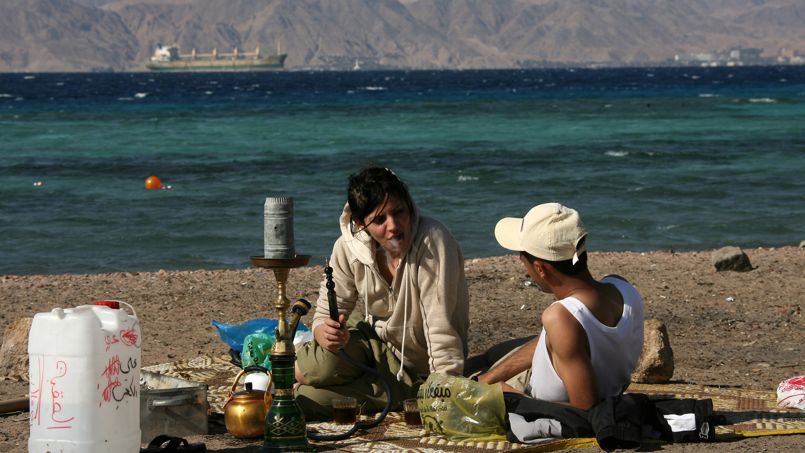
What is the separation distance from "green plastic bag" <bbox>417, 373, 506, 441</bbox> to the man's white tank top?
0.18m

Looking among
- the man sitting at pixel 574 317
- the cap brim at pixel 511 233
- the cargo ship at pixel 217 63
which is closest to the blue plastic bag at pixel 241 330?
the cap brim at pixel 511 233

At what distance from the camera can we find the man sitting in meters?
4.64

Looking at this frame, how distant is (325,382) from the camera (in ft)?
18.1

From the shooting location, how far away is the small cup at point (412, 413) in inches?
209

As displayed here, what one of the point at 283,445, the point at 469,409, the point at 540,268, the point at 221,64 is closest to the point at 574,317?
the point at 540,268

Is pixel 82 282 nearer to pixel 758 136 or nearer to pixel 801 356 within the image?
pixel 801 356

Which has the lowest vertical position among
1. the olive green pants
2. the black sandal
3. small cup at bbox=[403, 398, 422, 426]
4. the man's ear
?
the black sandal

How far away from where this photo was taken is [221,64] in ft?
588

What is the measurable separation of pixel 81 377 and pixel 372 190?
143 cm

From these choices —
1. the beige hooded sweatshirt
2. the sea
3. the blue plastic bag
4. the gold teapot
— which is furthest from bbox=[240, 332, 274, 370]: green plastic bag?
the sea

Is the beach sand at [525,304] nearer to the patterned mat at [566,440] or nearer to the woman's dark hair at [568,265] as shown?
the patterned mat at [566,440]

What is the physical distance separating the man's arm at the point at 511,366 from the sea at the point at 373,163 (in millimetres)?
6004

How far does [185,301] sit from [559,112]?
39984 millimetres

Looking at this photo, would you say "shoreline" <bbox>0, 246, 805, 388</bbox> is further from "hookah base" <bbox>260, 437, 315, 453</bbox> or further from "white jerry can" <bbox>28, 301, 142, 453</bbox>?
"white jerry can" <bbox>28, 301, 142, 453</bbox>
